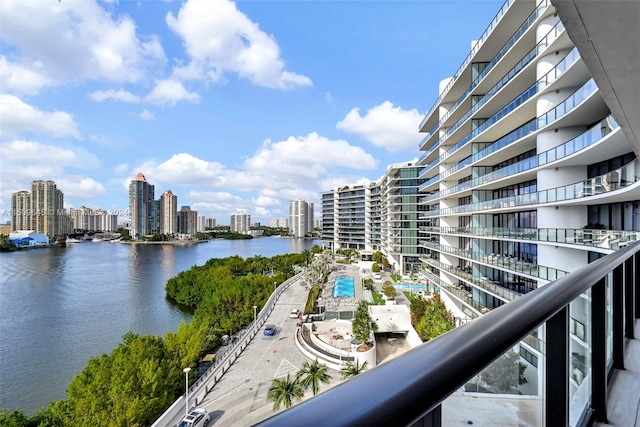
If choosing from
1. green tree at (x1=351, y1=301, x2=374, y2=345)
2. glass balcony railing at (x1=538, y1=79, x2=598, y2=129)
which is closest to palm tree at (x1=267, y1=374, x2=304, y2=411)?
green tree at (x1=351, y1=301, x2=374, y2=345)

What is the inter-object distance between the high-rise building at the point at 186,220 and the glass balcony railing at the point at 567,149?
459 feet

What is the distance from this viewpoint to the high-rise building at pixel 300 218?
132 m

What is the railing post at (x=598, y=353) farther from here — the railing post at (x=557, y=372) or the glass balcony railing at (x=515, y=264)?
the glass balcony railing at (x=515, y=264)

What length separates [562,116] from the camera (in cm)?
1084

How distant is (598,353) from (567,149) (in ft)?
36.8

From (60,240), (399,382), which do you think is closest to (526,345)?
(399,382)

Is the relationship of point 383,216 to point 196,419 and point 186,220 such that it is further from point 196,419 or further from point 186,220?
point 186,220

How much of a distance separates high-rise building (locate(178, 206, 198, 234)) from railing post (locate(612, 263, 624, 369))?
148 metres

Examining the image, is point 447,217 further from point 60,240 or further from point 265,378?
point 60,240

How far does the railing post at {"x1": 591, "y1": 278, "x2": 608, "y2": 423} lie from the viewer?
1.56 metres

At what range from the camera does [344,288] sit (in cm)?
3212

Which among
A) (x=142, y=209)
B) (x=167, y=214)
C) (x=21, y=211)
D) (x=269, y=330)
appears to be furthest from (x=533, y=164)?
(x=167, y=214)

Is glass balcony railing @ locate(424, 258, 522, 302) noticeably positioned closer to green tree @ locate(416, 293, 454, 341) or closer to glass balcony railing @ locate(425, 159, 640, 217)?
green tree @ locate(416, 293, 454, 341)

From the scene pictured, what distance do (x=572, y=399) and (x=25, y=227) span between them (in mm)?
132394
